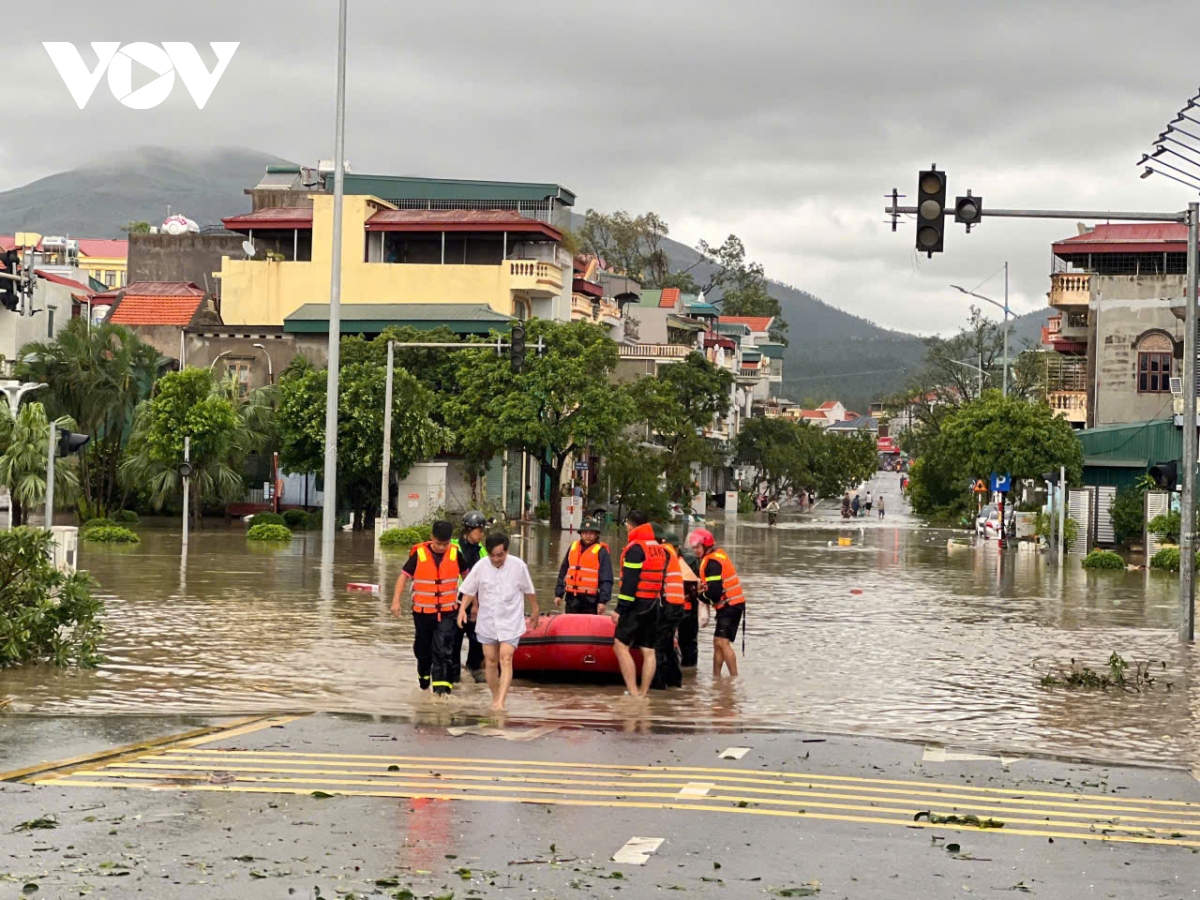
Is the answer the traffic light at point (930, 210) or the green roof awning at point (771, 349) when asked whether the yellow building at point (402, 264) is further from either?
the green roof awning at point (771, 349)

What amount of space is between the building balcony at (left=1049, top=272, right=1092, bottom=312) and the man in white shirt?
55.0m

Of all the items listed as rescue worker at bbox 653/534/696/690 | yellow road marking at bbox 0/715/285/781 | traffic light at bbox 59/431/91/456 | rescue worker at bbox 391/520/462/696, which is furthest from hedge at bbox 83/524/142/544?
yellow road marking at bbox 0/715/285/781

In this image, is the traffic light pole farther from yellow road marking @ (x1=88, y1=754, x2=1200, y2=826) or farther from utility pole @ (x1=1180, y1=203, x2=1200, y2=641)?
yellow road marking @ (x1=88, y1=754, x2=1200, y2=826)

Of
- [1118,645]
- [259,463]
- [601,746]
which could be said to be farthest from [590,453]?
[601,746]

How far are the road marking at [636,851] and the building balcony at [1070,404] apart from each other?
202 feet

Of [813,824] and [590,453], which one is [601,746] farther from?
[590,453]

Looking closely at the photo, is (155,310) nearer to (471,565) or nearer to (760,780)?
(471,565)

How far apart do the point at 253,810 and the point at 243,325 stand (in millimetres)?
63614

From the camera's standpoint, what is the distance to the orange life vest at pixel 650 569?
15.6 m

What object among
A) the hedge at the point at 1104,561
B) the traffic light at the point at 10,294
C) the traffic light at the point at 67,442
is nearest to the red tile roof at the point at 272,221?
the traffic light at the point at 10,294

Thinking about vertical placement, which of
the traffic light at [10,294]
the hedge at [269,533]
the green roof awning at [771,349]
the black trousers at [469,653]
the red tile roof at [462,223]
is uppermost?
the green roof awning at [771,349]

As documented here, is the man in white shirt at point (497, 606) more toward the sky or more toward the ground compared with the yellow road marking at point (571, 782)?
more toward the sky

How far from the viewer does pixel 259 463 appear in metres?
63.9

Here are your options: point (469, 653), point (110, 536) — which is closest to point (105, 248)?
point (110, 536)
